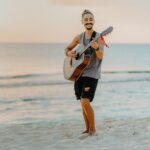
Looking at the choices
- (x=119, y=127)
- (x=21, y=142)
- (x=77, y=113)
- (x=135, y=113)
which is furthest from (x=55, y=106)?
(x=21, y=142)

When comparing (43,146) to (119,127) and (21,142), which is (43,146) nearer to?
(21,142)

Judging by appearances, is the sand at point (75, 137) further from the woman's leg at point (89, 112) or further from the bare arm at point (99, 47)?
the bare arm at point (99, 47)

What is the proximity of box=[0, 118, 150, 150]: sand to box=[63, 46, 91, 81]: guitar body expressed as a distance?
77cm

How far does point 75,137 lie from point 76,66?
0.92m

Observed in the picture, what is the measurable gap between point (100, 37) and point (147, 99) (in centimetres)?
661

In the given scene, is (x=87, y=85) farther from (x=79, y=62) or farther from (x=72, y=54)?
(x=72, y=54)

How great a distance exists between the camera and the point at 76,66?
5.97m

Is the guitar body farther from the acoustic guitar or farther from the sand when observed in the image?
the sand

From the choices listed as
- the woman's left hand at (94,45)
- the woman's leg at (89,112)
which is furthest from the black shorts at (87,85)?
the woman's left hand at (94,45)

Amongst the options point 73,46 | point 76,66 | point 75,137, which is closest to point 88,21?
point 73,46

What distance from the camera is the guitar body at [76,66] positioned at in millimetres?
5840

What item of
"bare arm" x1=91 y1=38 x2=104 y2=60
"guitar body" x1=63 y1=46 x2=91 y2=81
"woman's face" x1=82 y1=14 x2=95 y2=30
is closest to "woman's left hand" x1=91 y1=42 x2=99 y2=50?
"bare arm" x1=91 y1=38 x2=104 y2=60

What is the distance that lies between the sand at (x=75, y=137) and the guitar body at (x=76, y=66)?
2.53 ft

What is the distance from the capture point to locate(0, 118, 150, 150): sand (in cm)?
574
